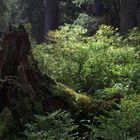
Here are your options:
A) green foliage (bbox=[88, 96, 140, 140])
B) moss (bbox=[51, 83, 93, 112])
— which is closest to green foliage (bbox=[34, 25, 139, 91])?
moss (bbox=[51, 83, 93, 112])

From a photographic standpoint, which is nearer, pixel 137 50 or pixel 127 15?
pixel 137 50

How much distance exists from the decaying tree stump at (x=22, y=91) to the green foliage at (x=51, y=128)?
0.41m

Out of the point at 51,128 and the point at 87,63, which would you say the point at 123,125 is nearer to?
the point at 51,128

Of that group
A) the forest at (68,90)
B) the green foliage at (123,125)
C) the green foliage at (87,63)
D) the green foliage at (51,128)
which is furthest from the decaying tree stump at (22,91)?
the green foliage at (87,63)

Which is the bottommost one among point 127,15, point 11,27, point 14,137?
point 14,137

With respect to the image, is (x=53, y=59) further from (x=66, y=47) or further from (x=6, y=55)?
(x=6, y=55)

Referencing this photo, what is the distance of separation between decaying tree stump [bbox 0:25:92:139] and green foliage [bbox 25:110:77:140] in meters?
0.41

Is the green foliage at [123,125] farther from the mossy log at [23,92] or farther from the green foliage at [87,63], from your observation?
the green foliage at [87,63]

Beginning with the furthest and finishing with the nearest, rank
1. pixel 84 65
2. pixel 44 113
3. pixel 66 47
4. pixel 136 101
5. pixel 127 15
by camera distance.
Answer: pixel 127 15, pixel 66 47, pixel 84 65, pixel 44 113, pixel 136 101

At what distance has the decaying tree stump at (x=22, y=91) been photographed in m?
7.24

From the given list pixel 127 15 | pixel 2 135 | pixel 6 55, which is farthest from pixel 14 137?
pixel 127 15

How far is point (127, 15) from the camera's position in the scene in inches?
A: 741

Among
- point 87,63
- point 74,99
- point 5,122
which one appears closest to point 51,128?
point 5,122

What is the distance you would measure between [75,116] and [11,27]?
6.72ft
